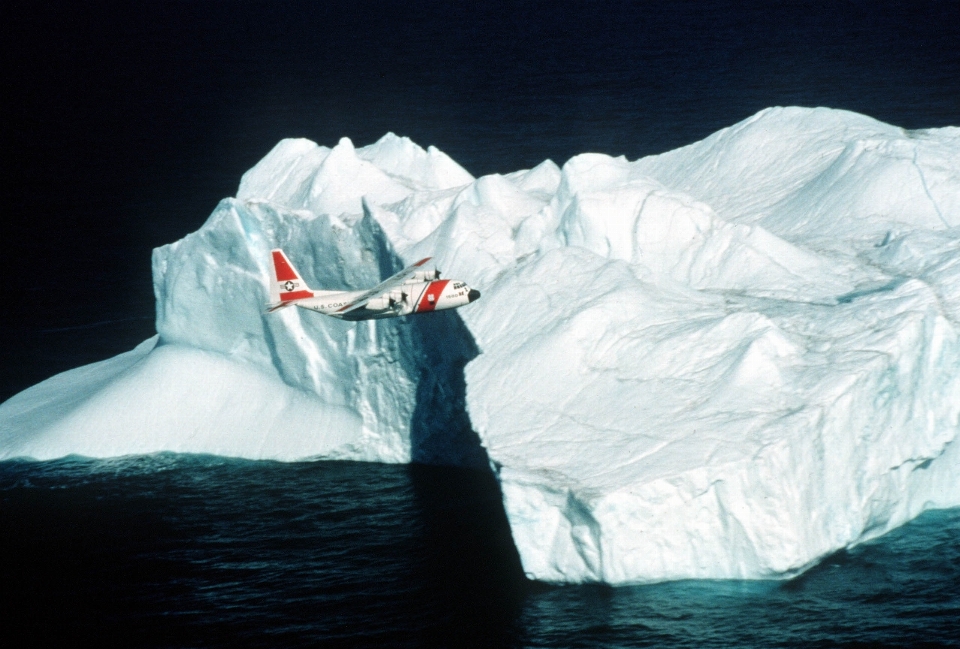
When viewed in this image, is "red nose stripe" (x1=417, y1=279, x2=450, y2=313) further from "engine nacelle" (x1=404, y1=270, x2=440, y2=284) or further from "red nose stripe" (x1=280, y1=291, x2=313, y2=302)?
"red nose stripe" (x1=280, y1=291, x2=313, y2=302)

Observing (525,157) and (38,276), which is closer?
(38,276)

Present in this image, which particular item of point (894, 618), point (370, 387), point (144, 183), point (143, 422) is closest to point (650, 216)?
point (370, 387)

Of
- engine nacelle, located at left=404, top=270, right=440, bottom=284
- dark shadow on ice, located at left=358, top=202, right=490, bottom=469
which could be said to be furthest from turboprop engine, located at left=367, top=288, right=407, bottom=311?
dark shadow on ice, located at left=358, top=202, right=490, bottom=469

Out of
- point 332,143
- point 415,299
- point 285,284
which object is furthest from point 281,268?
point 332,143

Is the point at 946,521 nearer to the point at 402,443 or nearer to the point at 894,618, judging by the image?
the point at 894,618

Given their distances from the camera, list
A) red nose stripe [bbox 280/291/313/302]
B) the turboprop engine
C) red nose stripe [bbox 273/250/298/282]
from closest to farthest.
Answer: the turboprop engine, red nose stripe [bbox 280/291/313/302], red nose stripe [bbox 273/250/298/282]

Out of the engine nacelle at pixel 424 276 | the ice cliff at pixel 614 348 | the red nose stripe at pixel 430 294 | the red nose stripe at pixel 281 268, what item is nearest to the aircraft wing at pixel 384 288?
the engine nacelle at pixel 424 276

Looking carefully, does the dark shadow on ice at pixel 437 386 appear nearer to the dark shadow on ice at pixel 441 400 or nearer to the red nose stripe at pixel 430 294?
the dark shadow on ice at pixel 441 400
